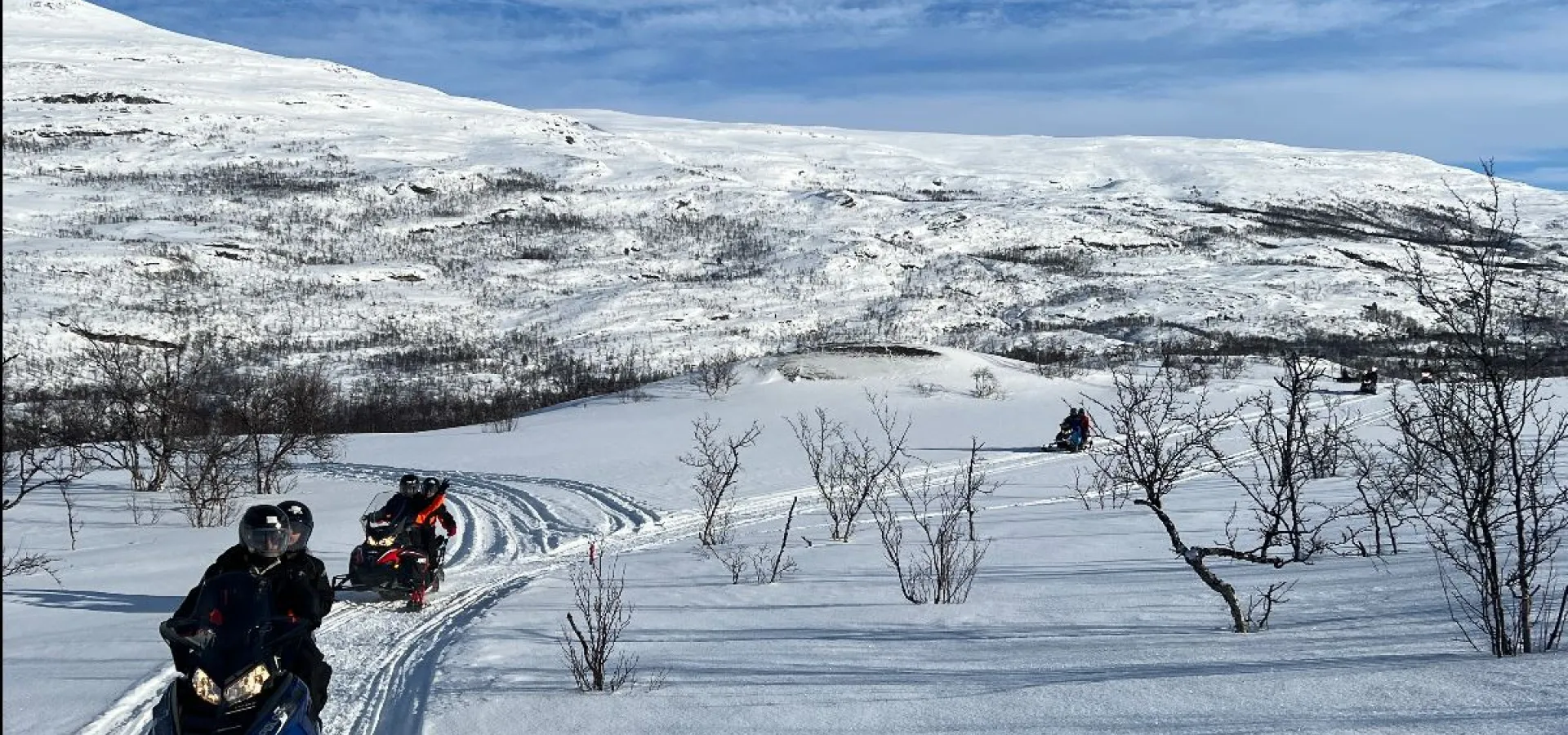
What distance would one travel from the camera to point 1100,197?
134 meters

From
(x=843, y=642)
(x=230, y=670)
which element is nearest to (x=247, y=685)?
(x=230, y=670)

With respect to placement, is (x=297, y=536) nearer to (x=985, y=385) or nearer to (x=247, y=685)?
(x=247, y=685)

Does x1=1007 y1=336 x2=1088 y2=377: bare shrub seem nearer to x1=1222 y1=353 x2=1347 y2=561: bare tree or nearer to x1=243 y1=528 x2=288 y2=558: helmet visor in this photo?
x1=1222 y1=353 x2=1347 y2=561: bare tree

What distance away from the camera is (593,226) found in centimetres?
10756

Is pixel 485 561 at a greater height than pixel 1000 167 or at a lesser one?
lesser

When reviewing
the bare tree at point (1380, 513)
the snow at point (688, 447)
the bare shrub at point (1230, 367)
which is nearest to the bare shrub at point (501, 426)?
the snow at point (688, 447)

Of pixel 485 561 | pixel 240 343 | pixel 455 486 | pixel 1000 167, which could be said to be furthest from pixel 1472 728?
pixel 1000 167

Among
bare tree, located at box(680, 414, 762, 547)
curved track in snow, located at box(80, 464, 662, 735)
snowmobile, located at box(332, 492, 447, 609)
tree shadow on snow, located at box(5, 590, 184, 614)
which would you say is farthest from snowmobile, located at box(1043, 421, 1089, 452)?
tree shadow on snow, located at box(5, 590, 184, 614)

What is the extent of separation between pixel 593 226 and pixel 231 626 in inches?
4139

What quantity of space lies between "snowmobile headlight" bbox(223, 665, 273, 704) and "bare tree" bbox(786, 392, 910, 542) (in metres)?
8.71

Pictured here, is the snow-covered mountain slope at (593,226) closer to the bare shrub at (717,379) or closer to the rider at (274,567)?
the bare shrub at (717,379)

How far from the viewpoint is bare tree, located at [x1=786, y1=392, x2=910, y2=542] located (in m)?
14.6

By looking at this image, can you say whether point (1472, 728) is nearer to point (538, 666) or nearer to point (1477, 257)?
point (1477, 257)

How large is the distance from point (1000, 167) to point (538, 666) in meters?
165
